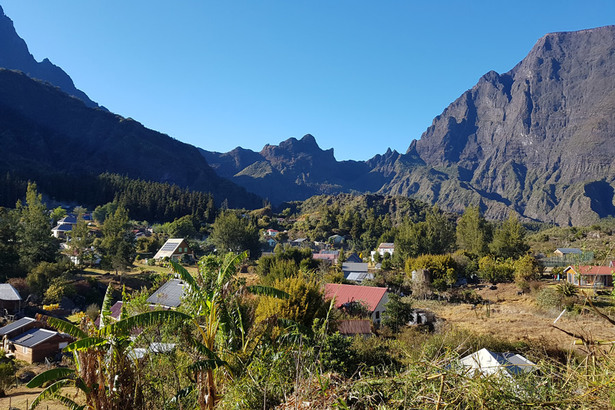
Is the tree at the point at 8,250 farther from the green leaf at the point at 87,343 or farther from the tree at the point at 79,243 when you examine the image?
the green leaf at the point at 87,343

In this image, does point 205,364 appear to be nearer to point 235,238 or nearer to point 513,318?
point 513,318

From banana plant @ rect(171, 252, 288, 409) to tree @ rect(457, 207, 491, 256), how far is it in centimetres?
4461

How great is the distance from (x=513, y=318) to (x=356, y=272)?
20.3 metres

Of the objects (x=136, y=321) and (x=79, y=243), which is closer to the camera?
(x=136, y=321)

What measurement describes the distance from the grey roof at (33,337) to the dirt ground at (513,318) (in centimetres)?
2148

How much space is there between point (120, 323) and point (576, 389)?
5.54 meters

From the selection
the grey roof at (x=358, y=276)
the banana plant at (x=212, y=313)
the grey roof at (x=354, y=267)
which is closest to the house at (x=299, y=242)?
the grey roof at (x=354, y=267)

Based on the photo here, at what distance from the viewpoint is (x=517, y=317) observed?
25.0m

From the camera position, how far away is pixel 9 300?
24453 millimetres

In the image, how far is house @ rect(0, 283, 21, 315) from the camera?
79.2 feet

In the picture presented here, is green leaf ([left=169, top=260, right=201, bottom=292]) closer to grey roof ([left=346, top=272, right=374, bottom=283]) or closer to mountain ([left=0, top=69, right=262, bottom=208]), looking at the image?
grey roof ([left=346, top=272, right=374, bottom=283])

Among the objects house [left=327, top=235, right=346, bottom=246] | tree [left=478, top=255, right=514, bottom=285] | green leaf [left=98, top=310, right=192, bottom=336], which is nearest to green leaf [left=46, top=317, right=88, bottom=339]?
green leaf [left=98, top=310, right=192, bottom=336]

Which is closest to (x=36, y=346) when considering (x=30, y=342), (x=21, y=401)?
(x=30, y=342)

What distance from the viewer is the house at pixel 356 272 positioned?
40.1 meters
